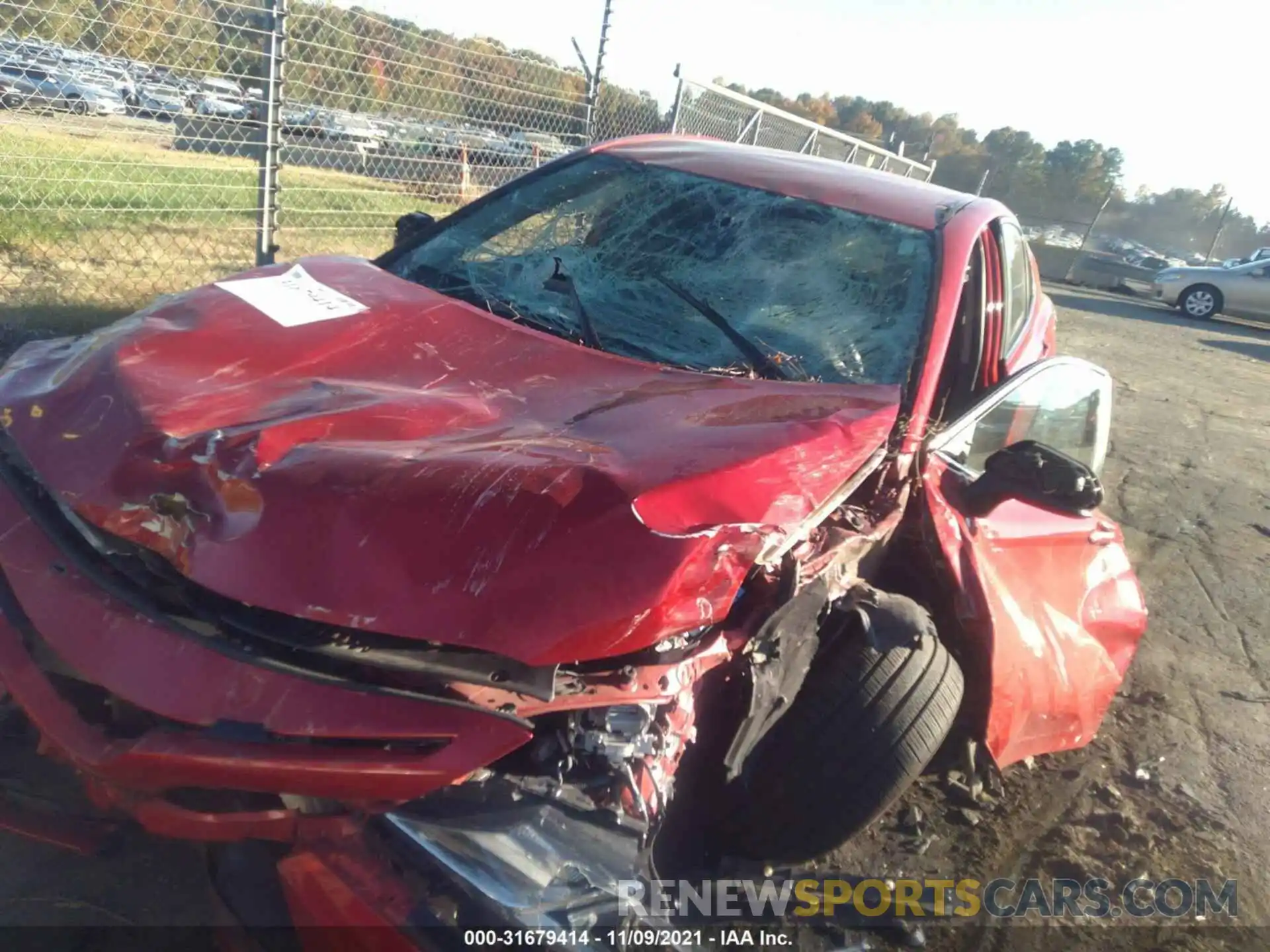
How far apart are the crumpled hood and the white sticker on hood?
77mm

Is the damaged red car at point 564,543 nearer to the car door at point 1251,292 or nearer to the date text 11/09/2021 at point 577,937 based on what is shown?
the date text 11/09/2021 at point 577,937

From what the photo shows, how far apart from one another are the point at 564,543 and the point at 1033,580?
1.74m

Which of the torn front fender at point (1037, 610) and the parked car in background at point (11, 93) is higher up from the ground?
the parked car in background at point (11, 93)

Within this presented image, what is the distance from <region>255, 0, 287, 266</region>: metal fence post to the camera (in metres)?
5.21

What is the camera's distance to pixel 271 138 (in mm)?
5379

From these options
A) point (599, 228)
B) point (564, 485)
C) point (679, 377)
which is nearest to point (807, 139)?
point (599, 228)

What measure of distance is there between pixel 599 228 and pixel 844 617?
5.49 feet

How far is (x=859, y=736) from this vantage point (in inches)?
88.0

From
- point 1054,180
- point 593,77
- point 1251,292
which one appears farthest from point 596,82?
point 1054,180

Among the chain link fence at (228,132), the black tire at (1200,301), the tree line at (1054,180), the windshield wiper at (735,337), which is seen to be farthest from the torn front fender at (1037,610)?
the tree line at (1054,180)

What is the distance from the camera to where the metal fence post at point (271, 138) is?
5211 millimetres

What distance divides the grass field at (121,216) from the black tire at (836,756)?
4387 millimetres

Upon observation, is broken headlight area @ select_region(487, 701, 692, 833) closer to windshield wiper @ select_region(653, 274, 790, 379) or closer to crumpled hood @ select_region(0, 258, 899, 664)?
crumpled hood @ select_region(0, 258, 899, 664)

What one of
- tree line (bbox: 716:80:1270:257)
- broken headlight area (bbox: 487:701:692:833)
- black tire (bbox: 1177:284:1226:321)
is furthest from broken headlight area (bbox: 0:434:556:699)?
tree line (bbox: 716:80:1270:257)
